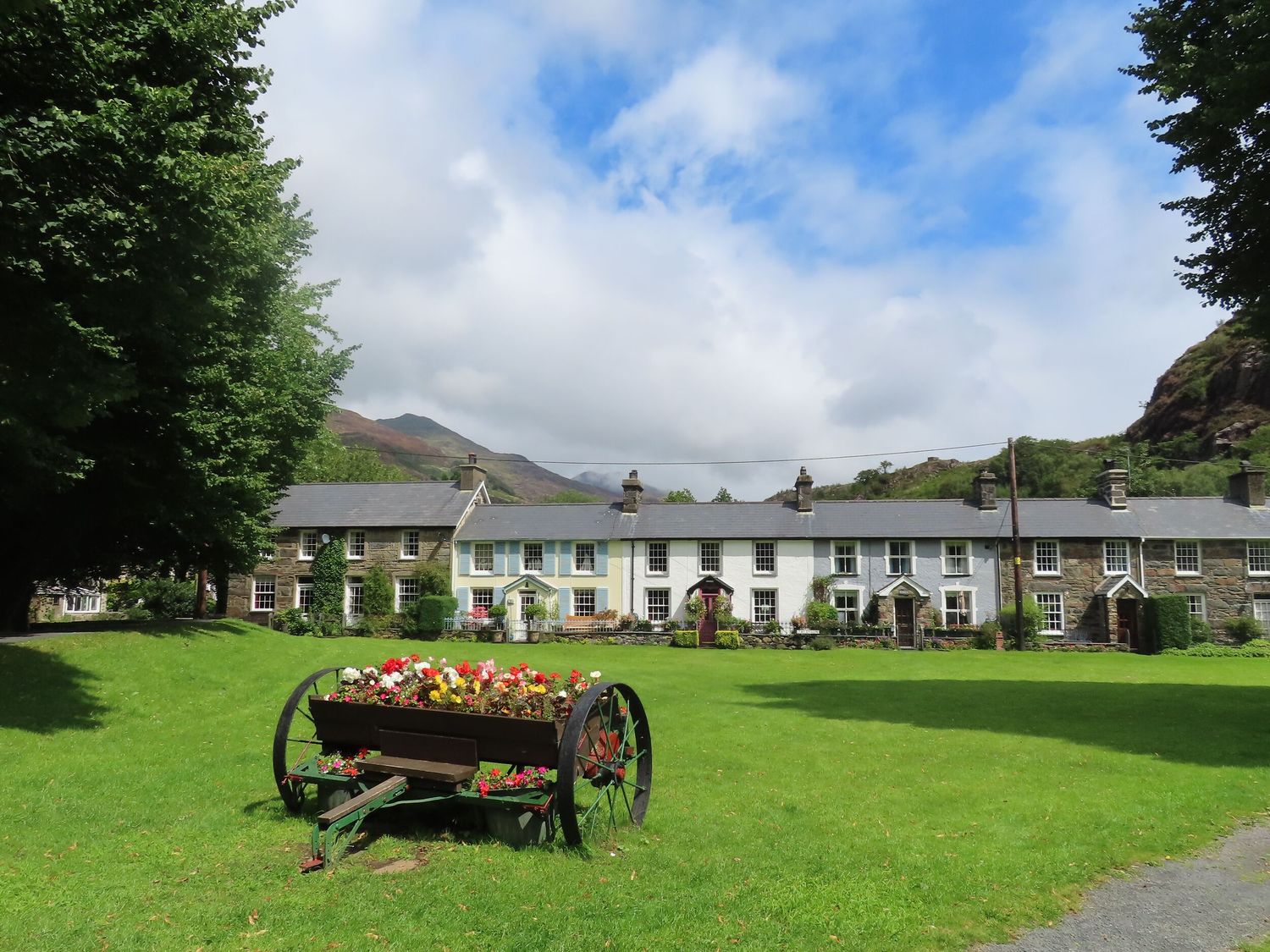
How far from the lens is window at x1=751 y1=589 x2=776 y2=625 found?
136ft

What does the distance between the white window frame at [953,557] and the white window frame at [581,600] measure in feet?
59.8

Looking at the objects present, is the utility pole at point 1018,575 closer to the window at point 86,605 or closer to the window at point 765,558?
the window at point 765,558

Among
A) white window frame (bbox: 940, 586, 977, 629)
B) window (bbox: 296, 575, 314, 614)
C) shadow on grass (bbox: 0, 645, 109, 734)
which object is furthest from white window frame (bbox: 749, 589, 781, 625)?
shadow on grass (bbox: 0, 645, 109, 734)

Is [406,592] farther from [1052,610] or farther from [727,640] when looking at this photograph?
[1052,610]

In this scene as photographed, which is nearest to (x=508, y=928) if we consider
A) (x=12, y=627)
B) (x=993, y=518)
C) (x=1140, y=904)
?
(x=1140, y=904)

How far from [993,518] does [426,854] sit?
4042cm

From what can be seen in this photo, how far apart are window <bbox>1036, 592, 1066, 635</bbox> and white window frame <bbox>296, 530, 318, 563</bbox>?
37.8 m

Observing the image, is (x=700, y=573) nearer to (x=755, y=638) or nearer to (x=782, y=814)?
(x=755, y=638)

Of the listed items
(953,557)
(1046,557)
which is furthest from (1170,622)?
(953,557)

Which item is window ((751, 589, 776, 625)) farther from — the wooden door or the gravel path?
the gravel path

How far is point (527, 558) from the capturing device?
43406 millimetres

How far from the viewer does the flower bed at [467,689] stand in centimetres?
795

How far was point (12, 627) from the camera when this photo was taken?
66.0 ft

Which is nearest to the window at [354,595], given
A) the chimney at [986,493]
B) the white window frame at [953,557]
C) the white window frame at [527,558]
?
the white window frame at [527,558]
